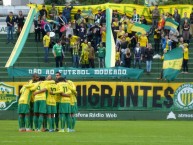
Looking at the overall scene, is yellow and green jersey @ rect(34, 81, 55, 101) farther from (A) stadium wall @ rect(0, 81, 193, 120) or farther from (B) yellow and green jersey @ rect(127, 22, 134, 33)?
(B) yellow and green jersey @ rect(127, 22, 134, 33)

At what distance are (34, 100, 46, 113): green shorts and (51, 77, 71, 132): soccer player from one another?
0.59m

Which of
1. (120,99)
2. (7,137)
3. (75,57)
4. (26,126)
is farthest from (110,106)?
(7,137)

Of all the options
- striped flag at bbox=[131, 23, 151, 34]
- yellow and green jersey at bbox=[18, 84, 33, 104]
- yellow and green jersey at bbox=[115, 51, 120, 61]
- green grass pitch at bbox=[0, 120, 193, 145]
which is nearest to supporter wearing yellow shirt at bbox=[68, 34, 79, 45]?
yellow and green jersey at bbox=[115, 51, 120, 61]

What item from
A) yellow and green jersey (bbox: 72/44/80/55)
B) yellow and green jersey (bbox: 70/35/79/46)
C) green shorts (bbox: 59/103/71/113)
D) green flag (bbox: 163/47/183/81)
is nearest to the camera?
green shorts (bbox: 59/103/71/113)

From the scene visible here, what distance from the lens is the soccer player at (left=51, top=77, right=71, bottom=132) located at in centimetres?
2922

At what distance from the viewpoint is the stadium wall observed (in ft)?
139

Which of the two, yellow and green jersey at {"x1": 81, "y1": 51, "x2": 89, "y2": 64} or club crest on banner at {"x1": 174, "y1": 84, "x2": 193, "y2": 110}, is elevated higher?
yellow and green jersey at {"x1": 81, "y1": 51, "x2": 89, "y2": 64}

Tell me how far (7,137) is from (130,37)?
22030mm

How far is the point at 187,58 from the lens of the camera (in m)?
44.9

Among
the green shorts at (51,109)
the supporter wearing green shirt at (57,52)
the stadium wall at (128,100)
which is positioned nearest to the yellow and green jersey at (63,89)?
the green shorts at (51,109)

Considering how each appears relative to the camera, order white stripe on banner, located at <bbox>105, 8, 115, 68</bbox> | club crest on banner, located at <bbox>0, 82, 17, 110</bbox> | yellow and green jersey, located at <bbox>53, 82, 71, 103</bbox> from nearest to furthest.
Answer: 1. yellow and green jersey, located at <bbox>53, 82, 71, 103</bbox>
2. club crest on banner, located at <bbox>0, 82, 17, 110</bbox>
3. white stripe on banner, located at <bbox>105, 8, 115, 68</bbox>

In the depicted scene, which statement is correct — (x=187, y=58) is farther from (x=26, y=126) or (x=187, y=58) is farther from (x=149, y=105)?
(x=26, y=126)

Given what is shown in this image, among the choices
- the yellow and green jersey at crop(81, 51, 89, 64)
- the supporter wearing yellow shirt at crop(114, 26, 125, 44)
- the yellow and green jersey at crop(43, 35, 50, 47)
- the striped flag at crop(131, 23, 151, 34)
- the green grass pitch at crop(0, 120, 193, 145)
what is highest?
the striped flag at crop(131, 23, 151, 34)

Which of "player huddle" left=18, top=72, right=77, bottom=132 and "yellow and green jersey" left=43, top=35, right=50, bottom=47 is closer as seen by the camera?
"player huddle" left=18, top=72, right=77, bottom=132
